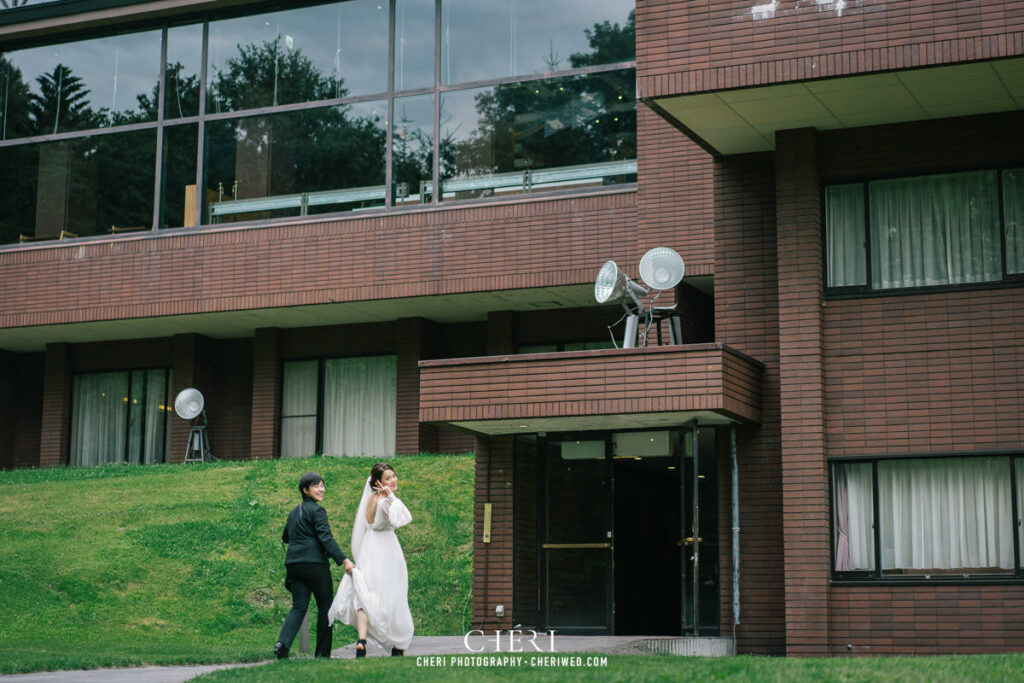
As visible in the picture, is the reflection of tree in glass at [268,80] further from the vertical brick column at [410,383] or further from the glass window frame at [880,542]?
the glass window frame at [880,542]

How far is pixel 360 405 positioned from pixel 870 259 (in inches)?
514

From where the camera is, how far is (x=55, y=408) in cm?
2750

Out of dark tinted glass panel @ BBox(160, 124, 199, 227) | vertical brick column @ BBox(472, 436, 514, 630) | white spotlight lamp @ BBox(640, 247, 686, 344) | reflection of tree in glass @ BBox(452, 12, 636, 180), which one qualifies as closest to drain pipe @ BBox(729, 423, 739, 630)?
white spotlight lamp @ BBox(640, 247, 686, 344)

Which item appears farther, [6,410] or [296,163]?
[6,410]

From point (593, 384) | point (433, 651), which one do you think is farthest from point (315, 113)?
point (433, 651)

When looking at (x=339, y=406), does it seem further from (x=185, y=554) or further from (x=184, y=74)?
→ (x=185, y=554)

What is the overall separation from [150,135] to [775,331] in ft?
49.2

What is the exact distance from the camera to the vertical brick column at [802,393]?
1433 centimetres

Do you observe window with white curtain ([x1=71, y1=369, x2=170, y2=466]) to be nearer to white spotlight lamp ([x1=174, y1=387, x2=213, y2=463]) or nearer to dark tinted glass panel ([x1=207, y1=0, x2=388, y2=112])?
white spotlight lamp ([x1=174, y1=387, x2=213, y2=463])

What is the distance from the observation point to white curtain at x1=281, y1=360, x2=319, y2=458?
26.1 metres

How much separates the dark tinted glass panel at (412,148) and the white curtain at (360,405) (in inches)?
141

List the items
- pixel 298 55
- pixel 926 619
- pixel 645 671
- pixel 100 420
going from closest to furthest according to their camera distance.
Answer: pixel 645 671 → pixel 926 619 → pixel 298 55 → pixel 100 420

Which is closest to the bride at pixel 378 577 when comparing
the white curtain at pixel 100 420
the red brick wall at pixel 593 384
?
the red brick wall at pixel 593 384

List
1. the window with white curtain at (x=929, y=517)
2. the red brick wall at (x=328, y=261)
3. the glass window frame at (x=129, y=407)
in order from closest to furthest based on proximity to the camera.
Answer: the window with white curtain at (x=929, y=517) → the red brick wall at (x=328, y=261) → the glass window frame at (x=129, y=407)
